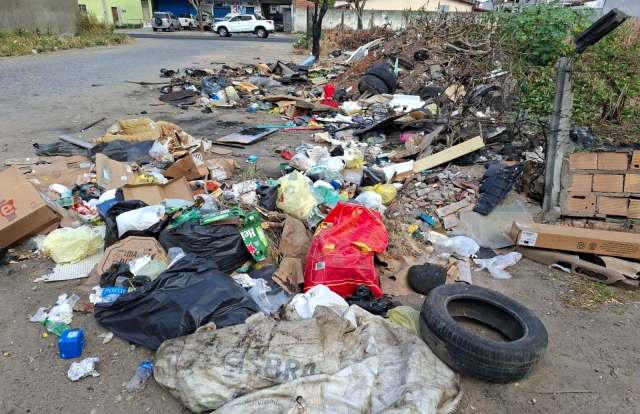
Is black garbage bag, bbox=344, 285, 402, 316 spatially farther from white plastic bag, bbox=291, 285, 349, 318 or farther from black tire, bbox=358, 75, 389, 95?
black tire, bbox=358, 75, 389, 95

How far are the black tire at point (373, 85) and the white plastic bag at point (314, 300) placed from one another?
763 cm

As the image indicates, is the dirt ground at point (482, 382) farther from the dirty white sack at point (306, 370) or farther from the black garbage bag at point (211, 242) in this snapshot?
the black garbage bag at point (211, 242)

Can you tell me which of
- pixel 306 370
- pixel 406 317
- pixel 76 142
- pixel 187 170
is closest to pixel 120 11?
pixel 76 142

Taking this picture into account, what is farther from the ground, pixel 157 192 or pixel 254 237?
pixel 157 192

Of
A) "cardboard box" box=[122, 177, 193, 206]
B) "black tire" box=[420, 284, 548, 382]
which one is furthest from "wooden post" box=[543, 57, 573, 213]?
"cardboard box" box=[122, 177, 193, 206]

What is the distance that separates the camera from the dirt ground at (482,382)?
226cm

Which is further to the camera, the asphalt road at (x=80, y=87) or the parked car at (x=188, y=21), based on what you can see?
the parked car at (x=188, y=21)

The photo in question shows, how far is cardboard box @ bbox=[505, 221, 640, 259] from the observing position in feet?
11.2

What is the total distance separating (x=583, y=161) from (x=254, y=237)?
10.2ft

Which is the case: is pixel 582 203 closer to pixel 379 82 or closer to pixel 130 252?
pixel 130 252

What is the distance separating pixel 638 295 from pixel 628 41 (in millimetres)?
10388

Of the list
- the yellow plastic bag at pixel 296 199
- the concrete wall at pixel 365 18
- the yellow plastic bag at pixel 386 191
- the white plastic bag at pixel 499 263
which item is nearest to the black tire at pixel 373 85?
the yellow plastic bag at pixel 386 191

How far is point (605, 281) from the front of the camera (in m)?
3.31

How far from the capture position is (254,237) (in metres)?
3.37
